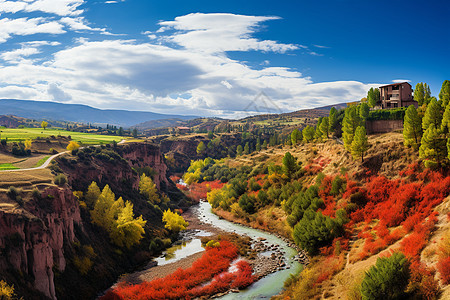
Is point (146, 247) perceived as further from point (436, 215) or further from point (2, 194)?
point (436, 215)

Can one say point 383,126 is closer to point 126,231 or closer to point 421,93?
point 421,93

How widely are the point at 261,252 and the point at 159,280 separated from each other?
78.1ft

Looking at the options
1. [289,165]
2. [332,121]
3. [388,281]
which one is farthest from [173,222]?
[332,121]

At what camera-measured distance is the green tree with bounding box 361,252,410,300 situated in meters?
33.8

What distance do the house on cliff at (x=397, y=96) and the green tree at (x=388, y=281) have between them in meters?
69.6

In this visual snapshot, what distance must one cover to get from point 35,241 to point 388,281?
45088mm

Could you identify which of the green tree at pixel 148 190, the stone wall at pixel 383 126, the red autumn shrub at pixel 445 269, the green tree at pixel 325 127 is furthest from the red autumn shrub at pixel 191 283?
the green tree at pixel 325 127

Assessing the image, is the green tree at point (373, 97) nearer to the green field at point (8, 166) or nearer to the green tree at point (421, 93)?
the green tree at point (421, 93)

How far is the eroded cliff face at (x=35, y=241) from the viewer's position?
39906 mm

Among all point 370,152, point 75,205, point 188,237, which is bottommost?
point 188,237

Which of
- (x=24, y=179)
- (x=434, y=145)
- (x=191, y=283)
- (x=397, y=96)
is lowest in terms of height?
(x=191, y=283)

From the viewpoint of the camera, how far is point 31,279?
1587 inches

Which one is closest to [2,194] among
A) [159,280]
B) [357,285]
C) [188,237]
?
[159,280]

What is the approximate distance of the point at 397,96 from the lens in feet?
301
